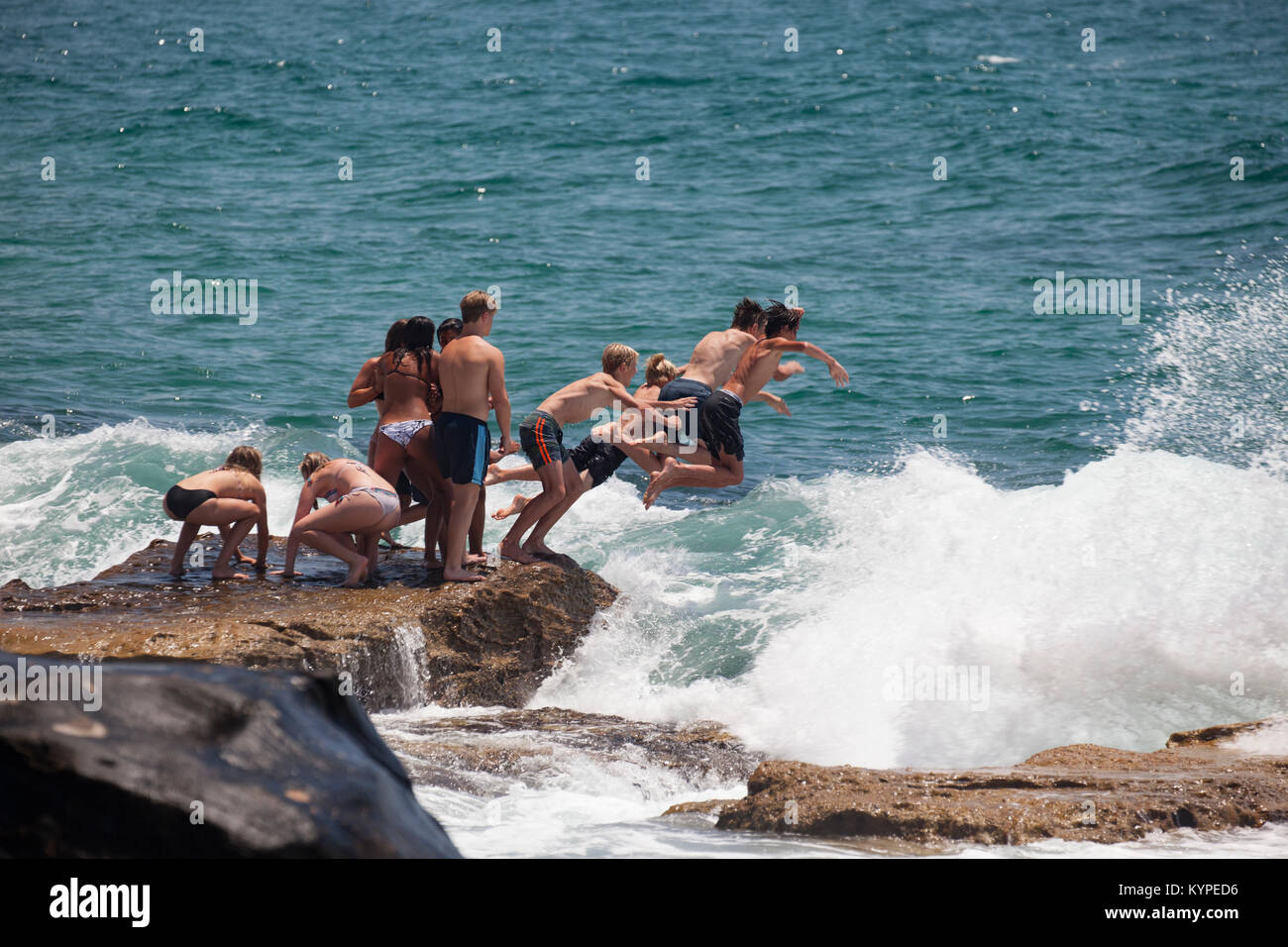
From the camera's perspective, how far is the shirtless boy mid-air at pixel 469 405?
7.16 metres

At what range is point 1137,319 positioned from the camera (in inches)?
671

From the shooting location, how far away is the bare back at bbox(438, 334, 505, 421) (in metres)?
7.16

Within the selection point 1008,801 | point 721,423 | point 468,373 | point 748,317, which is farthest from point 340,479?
point 1008,801

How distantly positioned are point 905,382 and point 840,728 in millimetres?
8904

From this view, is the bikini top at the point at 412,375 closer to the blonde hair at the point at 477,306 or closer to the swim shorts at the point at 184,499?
the blonde hair at the point at 477,306

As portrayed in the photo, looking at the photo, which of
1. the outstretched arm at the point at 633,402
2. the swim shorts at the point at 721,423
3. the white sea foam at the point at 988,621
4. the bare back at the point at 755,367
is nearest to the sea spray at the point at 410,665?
the white sea foam at the point at 988,621

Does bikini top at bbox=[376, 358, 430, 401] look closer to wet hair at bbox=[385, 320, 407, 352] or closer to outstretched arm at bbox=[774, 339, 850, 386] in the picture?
wet hair at bbox=[385, 320, 407, 352]

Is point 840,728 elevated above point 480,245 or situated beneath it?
situated beneath

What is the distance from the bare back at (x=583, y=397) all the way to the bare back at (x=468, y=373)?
774 mm

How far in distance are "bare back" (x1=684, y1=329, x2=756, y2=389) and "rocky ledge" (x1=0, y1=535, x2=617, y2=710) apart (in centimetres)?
164

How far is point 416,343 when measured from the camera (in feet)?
24.9

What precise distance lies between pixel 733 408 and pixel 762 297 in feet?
30.8
